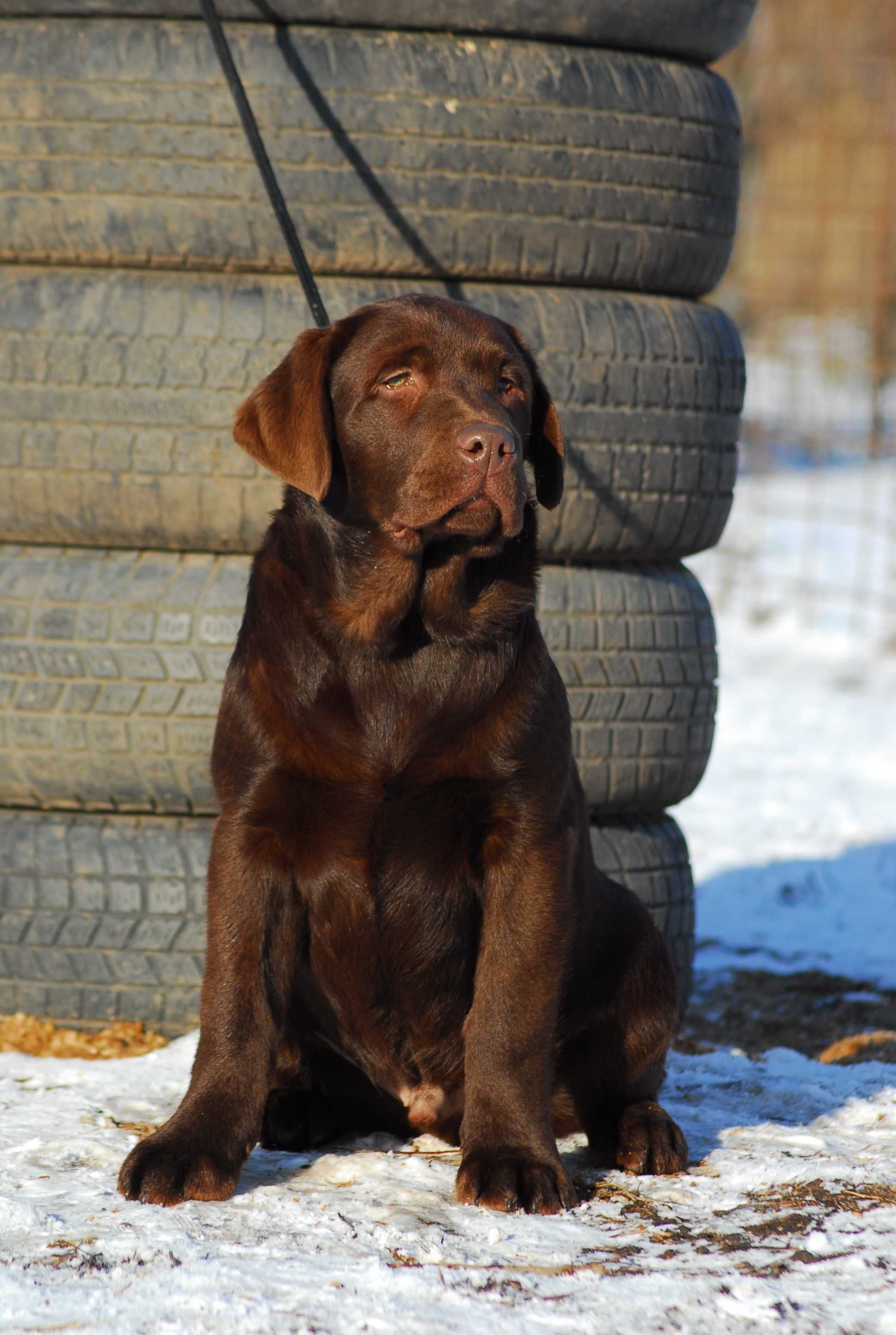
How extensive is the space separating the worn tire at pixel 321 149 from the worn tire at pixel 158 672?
0.78 metres

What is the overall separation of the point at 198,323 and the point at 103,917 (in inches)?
57.3

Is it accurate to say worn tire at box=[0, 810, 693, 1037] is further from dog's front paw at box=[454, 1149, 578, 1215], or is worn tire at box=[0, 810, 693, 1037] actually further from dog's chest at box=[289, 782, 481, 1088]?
dog's front paw at box=[454, 1149, 578, 1215]

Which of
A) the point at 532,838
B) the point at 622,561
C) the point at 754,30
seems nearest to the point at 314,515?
the point at 532,838

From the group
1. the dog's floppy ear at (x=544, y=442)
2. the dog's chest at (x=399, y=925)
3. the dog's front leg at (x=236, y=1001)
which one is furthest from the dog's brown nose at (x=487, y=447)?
the dog's front leg at (x=236, y=1001)

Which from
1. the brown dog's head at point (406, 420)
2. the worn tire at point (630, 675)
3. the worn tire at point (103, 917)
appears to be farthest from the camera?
the worn tire at point (630, 675)

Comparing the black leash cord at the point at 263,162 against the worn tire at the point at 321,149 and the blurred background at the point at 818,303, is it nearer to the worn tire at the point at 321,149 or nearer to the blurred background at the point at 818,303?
the worn tire at the point at 321,149

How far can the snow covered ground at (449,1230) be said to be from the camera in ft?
6.95

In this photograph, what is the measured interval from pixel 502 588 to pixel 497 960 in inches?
26.8

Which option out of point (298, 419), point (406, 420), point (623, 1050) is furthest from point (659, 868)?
point (298, 419)

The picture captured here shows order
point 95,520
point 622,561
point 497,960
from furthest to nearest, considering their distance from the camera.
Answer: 1. point 622,561
2. point 95,520
3. point 497,960

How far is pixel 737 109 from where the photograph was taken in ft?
14.5

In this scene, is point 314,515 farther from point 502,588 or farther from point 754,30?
point 754,30

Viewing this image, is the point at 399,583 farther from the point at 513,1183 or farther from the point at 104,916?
the point at 104,916

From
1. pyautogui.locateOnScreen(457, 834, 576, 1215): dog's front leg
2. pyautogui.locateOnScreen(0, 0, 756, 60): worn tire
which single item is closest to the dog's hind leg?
pyautogui.locateOnScreen(457, 834, 576, 1215): dog's front leg
